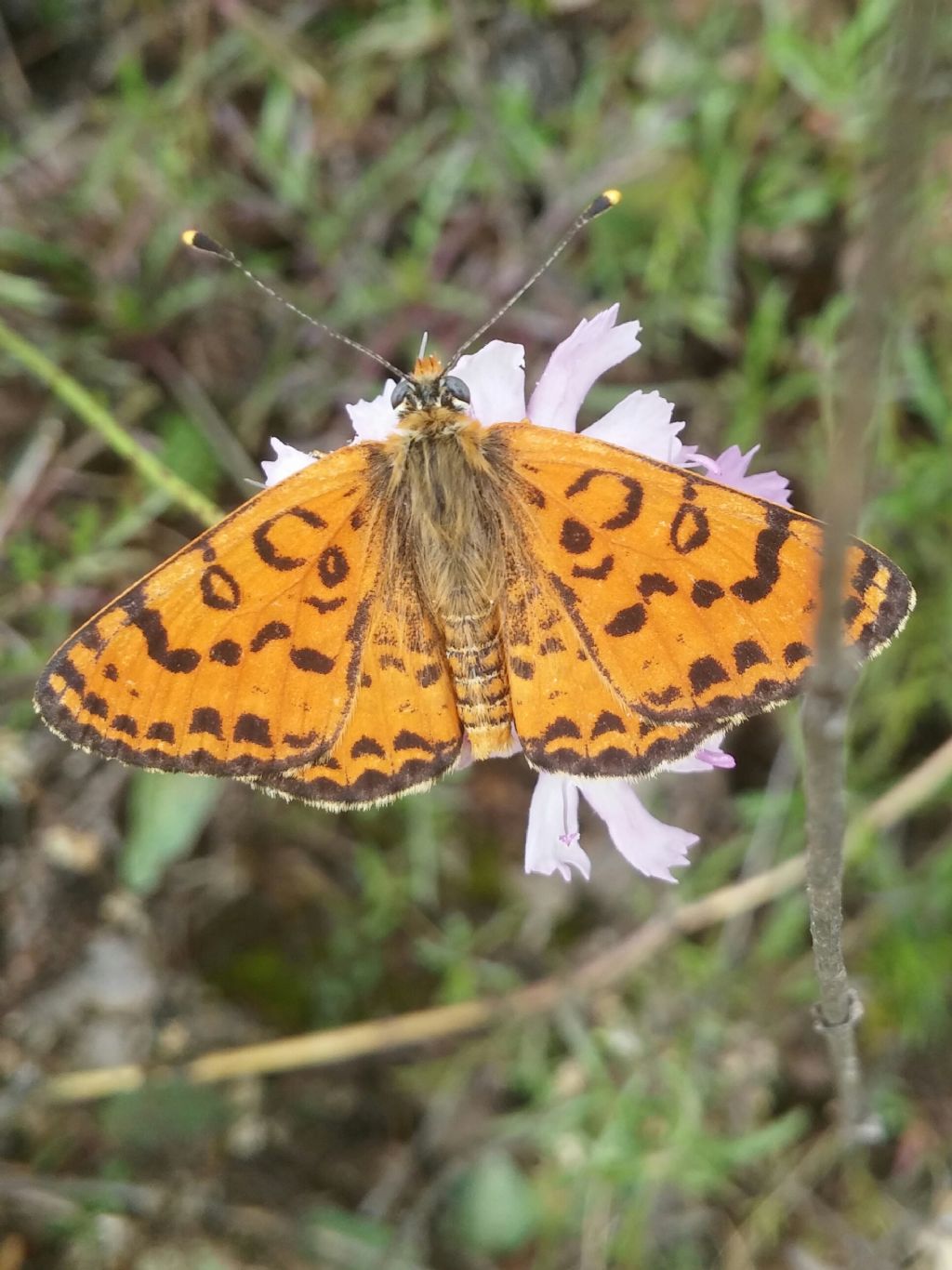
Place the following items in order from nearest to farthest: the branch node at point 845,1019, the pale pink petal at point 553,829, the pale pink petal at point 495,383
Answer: the branch node at point 845,1019 < the pale pink petal at point 553,829 < the pale pink petal at point 495,383

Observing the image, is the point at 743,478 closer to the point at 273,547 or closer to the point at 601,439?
the point at 601,439

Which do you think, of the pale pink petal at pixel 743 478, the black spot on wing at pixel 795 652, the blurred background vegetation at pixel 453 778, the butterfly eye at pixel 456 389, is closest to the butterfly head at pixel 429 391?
the butterfly eye at pixel 456 389

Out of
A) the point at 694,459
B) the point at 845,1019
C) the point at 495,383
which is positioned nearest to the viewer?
the point at 845,1019

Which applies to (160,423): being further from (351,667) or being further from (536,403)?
(351,667)

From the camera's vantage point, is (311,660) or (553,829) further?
(553,829)

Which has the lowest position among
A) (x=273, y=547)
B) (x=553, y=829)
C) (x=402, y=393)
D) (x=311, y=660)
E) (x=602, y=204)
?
(x=553, y=829)

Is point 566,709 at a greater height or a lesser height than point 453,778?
lesser

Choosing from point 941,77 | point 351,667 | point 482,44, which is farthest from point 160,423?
point 941,77

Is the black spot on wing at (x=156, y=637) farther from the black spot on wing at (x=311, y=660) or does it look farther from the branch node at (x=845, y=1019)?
the branch node at (x=845, y=1019)

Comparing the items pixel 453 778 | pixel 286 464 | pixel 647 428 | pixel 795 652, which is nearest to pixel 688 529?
pixel 795 652
